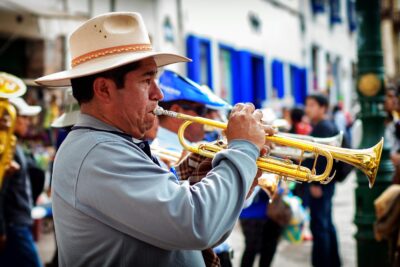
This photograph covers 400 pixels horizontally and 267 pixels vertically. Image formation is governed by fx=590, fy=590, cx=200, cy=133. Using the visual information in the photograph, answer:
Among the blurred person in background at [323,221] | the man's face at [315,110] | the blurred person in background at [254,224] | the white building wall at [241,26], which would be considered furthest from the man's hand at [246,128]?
the white building wall at [241,26]

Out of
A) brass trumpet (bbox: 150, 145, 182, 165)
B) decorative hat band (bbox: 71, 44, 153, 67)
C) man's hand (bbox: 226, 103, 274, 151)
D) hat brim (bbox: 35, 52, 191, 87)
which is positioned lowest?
brass trumpet (bbox: 150, 145, 182, 165)

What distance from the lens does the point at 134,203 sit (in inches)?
69.0

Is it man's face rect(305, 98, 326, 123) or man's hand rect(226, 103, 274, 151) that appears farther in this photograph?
man's face rect(305, 98, 326, 123)

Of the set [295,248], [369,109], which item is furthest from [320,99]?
[295,248]

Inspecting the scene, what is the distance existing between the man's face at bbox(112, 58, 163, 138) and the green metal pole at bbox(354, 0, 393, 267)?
3962mm

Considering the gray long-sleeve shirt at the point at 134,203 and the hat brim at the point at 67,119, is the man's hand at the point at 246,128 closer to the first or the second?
the gray long-sleeve shirt at the point at 134,203

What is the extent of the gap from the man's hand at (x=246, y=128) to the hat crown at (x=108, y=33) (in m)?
0.43

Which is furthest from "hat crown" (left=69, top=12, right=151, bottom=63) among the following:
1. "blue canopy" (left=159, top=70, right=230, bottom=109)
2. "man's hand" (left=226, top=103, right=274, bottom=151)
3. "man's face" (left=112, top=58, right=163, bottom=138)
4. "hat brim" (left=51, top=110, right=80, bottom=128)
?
"hat brim" (left=51, top=110, right=80, bottom=128)

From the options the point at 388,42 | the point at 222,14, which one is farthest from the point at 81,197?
the point at 388,42

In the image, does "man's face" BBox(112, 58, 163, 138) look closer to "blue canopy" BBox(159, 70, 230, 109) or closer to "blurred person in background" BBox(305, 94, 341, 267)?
Result: "blue canopy" BBox(159, 70, 230, 109)

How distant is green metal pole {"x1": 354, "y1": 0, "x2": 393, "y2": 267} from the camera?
18.2ft

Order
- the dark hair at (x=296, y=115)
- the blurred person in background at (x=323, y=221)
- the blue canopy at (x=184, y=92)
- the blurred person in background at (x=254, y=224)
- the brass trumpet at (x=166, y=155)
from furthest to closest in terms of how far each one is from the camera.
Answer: the dark hair at (x=296, y=115) < the blurred person in background at (x=323, y=221) < the blurred person in background at (x=254, y=224) < the blue canopy at (x=184, y=92) < the brass trumpet at (x=166, y=155)

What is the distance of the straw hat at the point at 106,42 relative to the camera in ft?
6.69

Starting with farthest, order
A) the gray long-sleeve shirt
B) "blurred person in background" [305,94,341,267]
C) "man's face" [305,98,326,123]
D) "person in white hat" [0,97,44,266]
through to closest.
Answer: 1. "man's face" [305,98,326,123]
2. "blurred person in background" [305,94,341,267]
3. "person in white hat" [0,97,44,266]
4. the gray long-sleeve shirt
